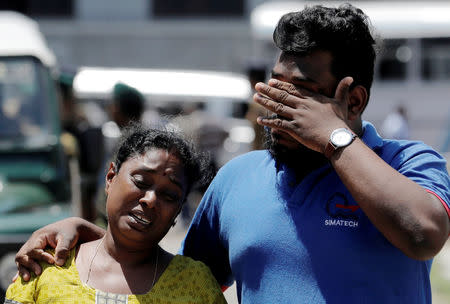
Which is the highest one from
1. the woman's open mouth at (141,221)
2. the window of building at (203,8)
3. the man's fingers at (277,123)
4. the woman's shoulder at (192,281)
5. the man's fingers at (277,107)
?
the window of building at (203,8)

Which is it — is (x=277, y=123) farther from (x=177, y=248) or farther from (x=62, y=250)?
(x=177, y=248)

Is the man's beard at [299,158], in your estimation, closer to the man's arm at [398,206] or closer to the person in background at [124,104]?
the man's arm at [398,206]

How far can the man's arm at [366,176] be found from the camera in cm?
177

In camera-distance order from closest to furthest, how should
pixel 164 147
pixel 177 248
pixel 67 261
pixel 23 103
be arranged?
1. pixel 67 261
2. pixel 164 147
3. pixel 23 103
4. pixel 177 248

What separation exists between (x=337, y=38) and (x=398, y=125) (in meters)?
13.5

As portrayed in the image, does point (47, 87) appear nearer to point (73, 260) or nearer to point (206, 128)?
point (73, 260)

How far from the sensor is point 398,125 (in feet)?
49.4

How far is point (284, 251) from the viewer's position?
2002 millimetres

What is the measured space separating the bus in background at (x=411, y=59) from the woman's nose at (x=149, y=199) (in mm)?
12743

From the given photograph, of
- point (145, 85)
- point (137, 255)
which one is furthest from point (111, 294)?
point (145, 85)

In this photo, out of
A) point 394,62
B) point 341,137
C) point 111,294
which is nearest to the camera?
point 341,137

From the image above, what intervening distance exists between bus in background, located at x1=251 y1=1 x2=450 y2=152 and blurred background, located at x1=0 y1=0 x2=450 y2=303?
0.03 m

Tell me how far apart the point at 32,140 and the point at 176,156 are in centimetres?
421

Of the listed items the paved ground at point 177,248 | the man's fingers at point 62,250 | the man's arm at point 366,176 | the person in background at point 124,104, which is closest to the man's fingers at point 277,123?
the man's arm at point 366,176
